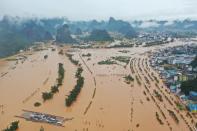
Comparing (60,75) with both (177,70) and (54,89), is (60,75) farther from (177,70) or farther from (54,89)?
(177,70)

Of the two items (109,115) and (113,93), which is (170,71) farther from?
(109,115)

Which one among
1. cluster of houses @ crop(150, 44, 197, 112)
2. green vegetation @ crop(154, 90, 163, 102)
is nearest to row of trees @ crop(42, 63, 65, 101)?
green vegetation @ crop(154, 90, 163, 102)

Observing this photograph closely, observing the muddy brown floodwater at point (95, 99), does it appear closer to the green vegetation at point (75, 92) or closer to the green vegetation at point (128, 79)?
the green vegetation at point (75, 92)

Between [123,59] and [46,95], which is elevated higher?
[46,95]

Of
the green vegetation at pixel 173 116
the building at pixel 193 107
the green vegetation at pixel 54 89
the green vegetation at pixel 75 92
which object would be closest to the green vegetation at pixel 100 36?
the green vegetation at pixel 75 92

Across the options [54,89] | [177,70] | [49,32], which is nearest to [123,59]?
[177,70]

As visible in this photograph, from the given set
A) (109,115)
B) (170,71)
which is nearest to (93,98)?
(109,115)

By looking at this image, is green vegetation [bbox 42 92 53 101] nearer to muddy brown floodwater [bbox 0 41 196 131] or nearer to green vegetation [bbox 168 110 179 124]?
muddy brown floodwater [bbox 0 41 196 131]

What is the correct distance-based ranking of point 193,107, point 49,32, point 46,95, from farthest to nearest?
point 49,32 → point 46,95 → point 193,107
